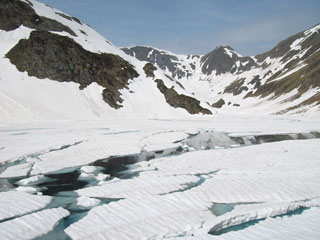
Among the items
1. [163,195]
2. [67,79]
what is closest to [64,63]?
[67,79]

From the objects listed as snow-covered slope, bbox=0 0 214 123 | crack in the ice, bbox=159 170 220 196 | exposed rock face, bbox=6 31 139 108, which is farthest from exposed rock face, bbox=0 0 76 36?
crack in the ice, bbox=159 170 220 196

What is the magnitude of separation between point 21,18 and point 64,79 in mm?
21730

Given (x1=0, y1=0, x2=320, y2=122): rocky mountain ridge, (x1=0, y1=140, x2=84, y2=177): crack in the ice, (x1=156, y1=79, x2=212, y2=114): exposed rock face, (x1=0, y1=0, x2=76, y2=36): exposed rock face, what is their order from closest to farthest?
(x1=0, y1=140, x2=84, y2=177): crack in the ice
(x1=0, y1=0, x2=320, y2=122): rocky mountain ridge
(x1=0, y1=0, x2=76, y2=36): exposed rock face
(x1=156, y1=79, x2=212, y2=114): exposed rock face

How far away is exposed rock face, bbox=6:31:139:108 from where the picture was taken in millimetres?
48556

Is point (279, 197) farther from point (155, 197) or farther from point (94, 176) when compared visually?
Result: point (94, 176)

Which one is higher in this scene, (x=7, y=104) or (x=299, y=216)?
(x=7, y=104)

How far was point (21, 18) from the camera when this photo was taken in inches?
2261

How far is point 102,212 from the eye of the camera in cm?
722

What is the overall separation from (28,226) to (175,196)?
4543 millimetres

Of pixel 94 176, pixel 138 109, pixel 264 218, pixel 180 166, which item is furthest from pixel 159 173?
pixel 138 109

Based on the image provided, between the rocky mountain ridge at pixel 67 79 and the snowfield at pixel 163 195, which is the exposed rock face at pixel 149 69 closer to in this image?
the rocky mountain ridge at pixel 67 79

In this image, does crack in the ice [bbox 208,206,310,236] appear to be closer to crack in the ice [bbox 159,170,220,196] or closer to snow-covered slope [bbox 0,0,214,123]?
crack in the ice [bbox 159,170,220,196]

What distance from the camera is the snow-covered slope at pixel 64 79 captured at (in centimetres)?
4172

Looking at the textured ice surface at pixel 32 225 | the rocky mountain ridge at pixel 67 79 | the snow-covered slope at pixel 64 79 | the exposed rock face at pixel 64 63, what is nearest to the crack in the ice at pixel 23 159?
the textured ice surface at pixel 32 225
